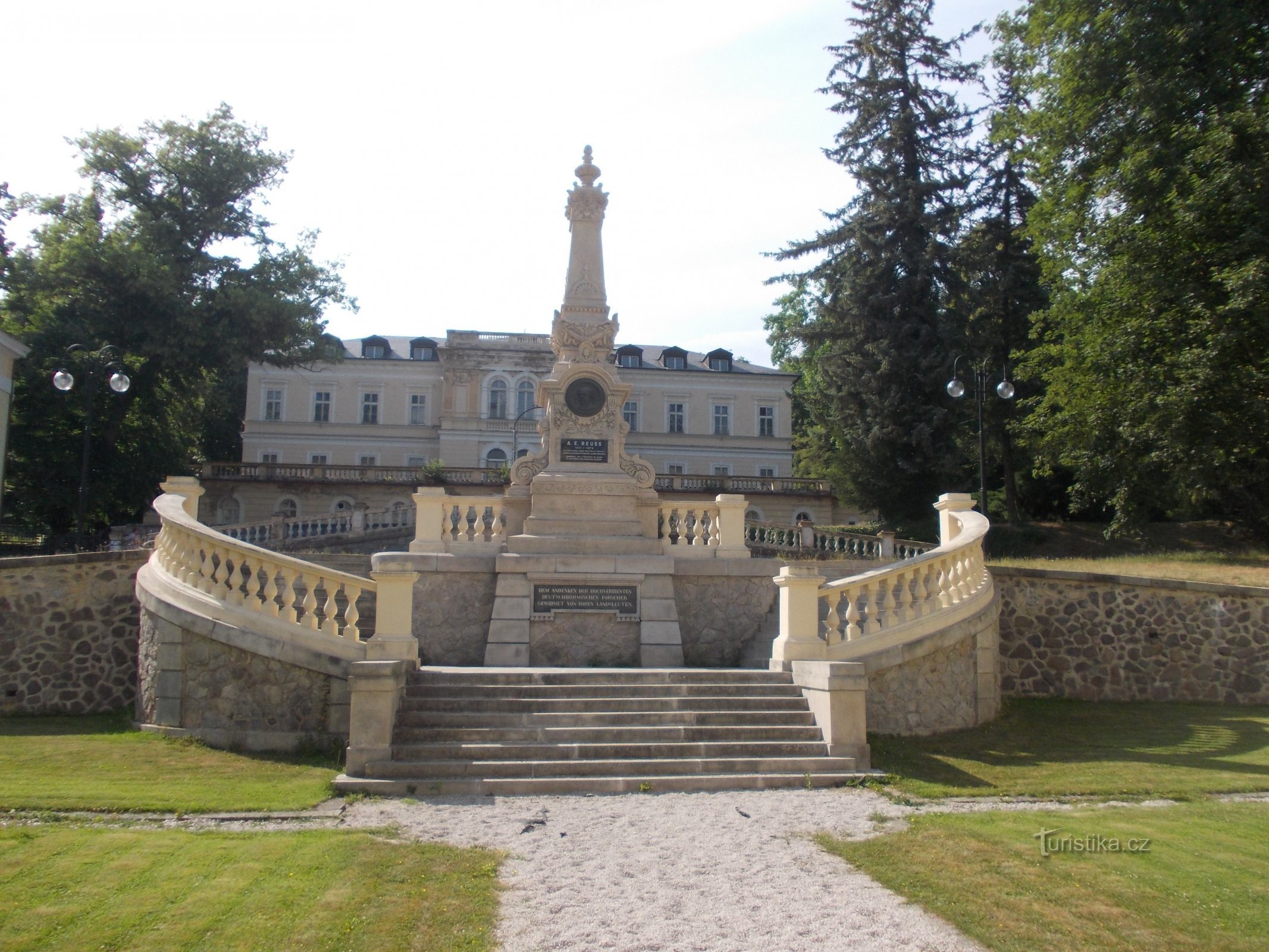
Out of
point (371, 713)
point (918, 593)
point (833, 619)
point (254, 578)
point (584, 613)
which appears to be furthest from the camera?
point (584, 613)

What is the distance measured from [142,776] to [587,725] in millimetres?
4033

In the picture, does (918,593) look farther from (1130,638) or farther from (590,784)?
(1130,638)

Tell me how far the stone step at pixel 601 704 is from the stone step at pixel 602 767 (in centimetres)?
85

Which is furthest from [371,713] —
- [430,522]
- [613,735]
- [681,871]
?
[430,522]

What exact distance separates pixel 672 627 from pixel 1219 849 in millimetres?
7587

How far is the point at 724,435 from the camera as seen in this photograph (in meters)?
56.1

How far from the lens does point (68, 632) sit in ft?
43.0

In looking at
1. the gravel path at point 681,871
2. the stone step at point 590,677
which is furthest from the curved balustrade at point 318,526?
the gravel path at point 681,871

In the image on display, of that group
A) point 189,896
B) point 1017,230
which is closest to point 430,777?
point 189,896

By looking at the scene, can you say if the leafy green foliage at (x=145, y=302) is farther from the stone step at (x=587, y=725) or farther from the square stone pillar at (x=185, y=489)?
the stone step at (x=587, y=725)

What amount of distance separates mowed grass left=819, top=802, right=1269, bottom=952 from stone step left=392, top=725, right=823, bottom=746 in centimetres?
210

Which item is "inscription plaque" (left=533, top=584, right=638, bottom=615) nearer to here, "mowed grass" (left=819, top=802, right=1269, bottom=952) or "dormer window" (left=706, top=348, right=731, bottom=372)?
"mowed grass" (left=819, top=802, right=1269, bottom=952)

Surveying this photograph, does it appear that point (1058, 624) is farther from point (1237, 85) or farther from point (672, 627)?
point (1237, 85)

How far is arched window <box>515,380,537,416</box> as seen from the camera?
177ft
